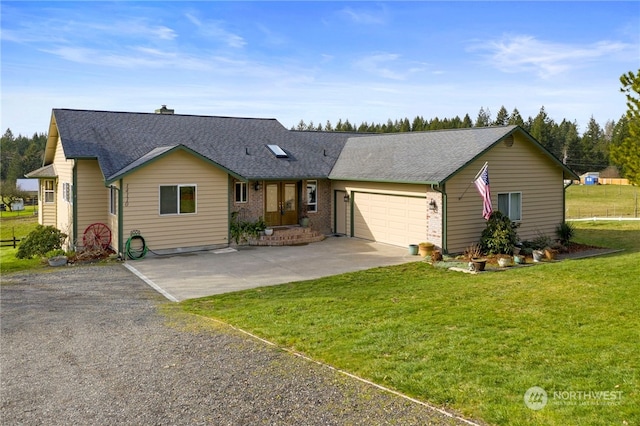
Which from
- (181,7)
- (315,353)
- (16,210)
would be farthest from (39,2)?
(16,210)

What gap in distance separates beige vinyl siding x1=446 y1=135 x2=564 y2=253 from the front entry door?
7.79m

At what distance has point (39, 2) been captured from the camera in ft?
48.1

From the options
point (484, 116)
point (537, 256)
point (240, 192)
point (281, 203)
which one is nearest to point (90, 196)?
point (240, 192)

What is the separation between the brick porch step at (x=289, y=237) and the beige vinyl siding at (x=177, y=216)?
5.33 ft

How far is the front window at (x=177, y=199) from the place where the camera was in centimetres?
1803

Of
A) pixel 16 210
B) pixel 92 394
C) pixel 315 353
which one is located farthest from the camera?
pixel 16 210

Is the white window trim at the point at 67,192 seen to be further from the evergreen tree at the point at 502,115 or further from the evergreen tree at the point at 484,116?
the evergreen tree at the point at 484,116

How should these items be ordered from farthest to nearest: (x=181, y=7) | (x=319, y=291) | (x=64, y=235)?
(x=64, y=235)
(x=181, y=7)
(x=319, y=291)

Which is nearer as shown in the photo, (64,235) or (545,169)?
(64,235)

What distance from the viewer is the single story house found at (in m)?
17.7

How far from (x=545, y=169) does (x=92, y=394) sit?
18.9 metres

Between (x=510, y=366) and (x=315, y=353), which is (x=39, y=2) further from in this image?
(x=510, y=366)

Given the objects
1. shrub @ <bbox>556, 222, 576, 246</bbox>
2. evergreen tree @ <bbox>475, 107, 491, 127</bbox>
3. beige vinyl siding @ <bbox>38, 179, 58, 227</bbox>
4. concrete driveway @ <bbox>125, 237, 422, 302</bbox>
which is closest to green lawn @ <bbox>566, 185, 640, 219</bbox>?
shrub @ <bbox>556, 222, 576, 246</bbox>

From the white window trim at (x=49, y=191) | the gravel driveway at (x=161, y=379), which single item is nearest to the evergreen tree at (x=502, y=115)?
the white window trim at (x=49, y=191)
